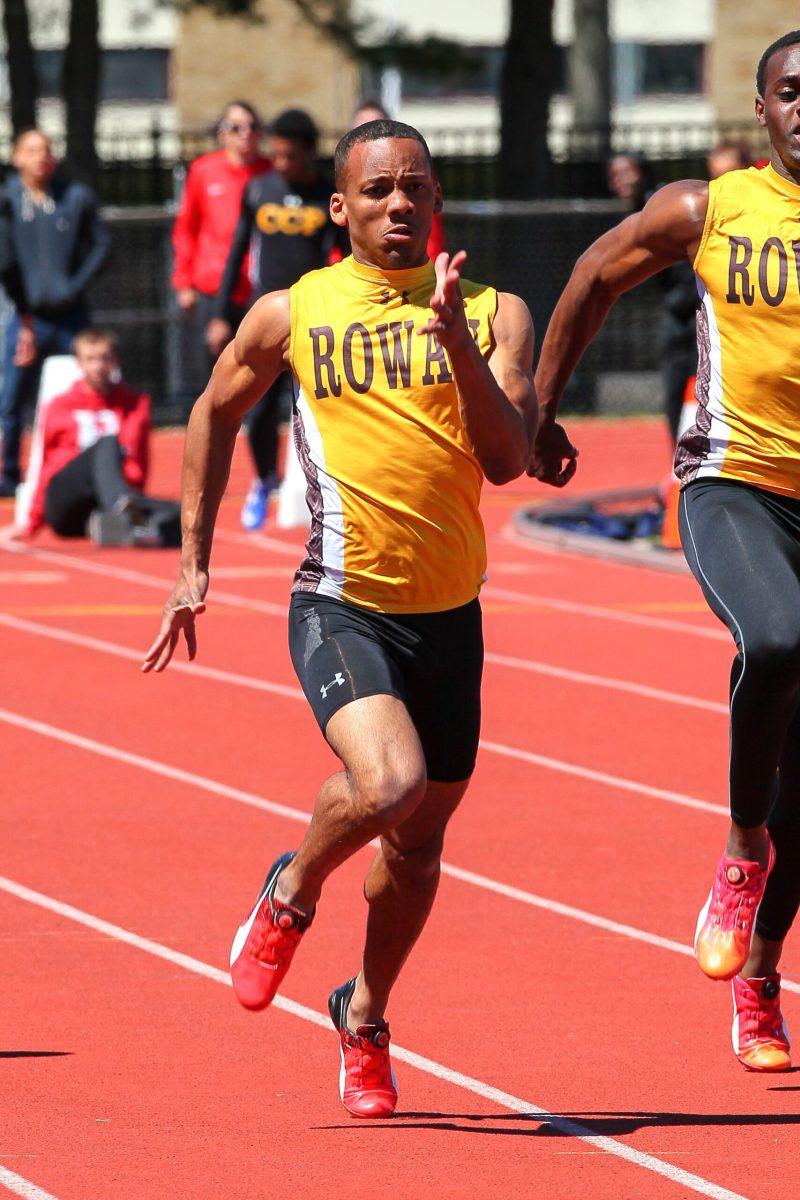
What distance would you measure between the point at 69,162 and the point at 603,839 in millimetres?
17479

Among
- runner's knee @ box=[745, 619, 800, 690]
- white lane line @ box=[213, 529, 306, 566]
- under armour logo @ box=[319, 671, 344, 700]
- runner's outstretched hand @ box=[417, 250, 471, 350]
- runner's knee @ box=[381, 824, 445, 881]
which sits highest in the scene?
runner's outstretched hand @ box=[417, 250, 471, 350]

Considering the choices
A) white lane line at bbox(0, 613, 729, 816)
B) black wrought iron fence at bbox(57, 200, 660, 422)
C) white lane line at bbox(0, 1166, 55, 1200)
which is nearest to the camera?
white lane line at bbox(0, 1166, 55, 1200)

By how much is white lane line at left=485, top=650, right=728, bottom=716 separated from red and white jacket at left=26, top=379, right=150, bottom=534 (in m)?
3.80

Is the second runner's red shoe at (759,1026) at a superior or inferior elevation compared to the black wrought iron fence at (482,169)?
inferior

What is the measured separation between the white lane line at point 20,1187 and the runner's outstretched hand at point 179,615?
3.53 ft

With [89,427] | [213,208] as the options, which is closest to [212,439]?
[89,427]

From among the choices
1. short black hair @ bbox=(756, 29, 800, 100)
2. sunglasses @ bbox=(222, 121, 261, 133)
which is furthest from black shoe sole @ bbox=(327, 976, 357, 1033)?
sunglasses @ bbox=(222, 121, 261, 133)

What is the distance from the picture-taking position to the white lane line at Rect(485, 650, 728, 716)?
399 inches

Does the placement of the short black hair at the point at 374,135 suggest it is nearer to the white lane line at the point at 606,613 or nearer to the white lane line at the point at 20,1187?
the white lane line at the point at 20,1187

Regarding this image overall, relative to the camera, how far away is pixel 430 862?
16.8 feet

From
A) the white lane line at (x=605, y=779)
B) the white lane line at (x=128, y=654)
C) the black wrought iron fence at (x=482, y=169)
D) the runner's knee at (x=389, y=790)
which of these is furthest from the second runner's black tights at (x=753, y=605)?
the black wrought iron fence at (x=482, y=169)

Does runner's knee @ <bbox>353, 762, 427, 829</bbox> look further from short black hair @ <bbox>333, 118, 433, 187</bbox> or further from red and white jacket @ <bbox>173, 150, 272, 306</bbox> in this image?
red and white jacket @ <bbox>173, 150, 272, 306</bbox>

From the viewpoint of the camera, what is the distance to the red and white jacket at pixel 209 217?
15.2 m

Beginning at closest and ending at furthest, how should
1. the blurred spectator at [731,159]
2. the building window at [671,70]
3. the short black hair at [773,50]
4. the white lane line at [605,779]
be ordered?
1. the short black hair at [773,50]
2. the white lane line at [605,779]
3. the blurred spectator at [731,159]
4. the building window at [671,70]
